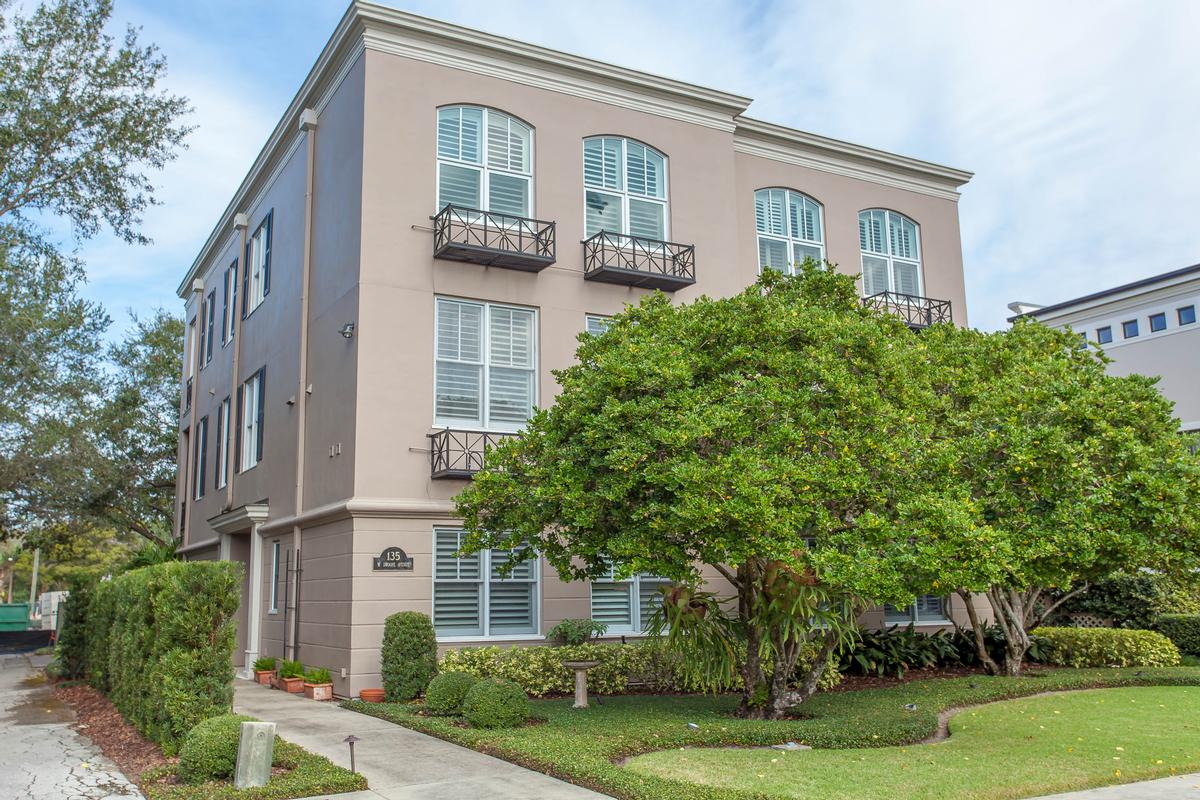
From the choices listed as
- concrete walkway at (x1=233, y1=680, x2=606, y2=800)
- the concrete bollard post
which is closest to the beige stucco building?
concrete walkway at (x1=233, y1=680, x2=606, y2=800)

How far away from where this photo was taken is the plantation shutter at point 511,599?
15.3m

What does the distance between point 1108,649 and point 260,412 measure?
56.8 feet

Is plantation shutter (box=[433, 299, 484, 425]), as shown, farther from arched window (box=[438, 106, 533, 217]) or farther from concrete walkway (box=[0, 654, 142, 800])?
concrete walkway (box=[0, 654, 142, 800])

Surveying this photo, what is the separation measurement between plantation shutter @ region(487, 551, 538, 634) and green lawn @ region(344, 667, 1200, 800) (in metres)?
1.90

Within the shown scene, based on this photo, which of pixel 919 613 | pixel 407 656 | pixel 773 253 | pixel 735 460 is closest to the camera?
pixel 735 460

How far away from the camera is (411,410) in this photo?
15305 millimetres

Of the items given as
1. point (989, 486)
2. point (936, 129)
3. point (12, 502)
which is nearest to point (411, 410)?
point (989, 486)

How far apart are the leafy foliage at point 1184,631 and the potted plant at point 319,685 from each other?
1576 centimetres

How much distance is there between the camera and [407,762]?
9.46 m

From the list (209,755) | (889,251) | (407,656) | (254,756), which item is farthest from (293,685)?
(889,251)

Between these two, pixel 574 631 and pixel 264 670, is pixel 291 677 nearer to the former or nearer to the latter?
pixel 264 670

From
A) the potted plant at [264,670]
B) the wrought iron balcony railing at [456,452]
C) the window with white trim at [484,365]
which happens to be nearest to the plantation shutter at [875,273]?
the window with white trim at [484,365]

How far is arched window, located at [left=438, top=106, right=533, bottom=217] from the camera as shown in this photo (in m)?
16.4

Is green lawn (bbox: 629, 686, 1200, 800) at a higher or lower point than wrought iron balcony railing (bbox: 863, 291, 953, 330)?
lower
